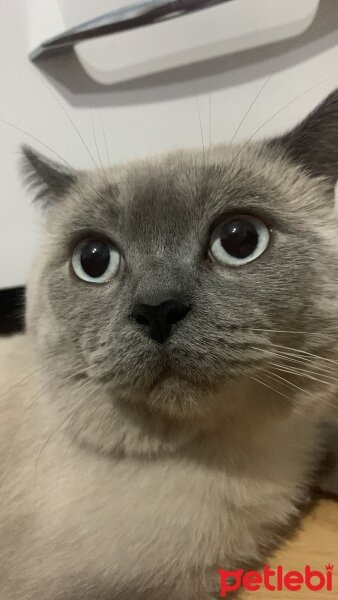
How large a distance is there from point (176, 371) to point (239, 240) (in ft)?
0.57

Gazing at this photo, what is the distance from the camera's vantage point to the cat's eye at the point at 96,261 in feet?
2.22

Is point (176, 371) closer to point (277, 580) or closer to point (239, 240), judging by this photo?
point (239, 240)

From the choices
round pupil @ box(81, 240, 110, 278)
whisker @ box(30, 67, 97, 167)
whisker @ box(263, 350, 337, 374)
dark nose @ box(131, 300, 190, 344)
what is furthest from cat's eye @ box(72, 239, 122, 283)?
whisker @ box(30, 67, 97, 167)

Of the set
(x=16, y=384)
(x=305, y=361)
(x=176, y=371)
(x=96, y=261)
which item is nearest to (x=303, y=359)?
(x=305, y=361)

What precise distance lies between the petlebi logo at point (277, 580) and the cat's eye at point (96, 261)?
16.4 inches

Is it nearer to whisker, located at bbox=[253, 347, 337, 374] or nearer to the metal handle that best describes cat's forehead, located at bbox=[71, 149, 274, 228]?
whisker, located at bbox=[253, 347, 337, 374]

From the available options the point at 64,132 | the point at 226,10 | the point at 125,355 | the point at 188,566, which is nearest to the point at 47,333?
the point at 125,355

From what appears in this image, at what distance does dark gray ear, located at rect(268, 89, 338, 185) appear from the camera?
0.66 meters

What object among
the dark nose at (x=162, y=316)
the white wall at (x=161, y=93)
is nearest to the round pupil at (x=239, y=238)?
the dark nose at (x=162, y=316)

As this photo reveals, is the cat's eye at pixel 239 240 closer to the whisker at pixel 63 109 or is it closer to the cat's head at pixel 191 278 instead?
the cat's head at pixel 191 278

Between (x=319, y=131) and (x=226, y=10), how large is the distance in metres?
0.34

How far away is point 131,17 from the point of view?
0.83 m

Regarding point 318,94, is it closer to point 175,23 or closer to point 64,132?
point 175,23

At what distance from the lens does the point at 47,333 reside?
723 mm
